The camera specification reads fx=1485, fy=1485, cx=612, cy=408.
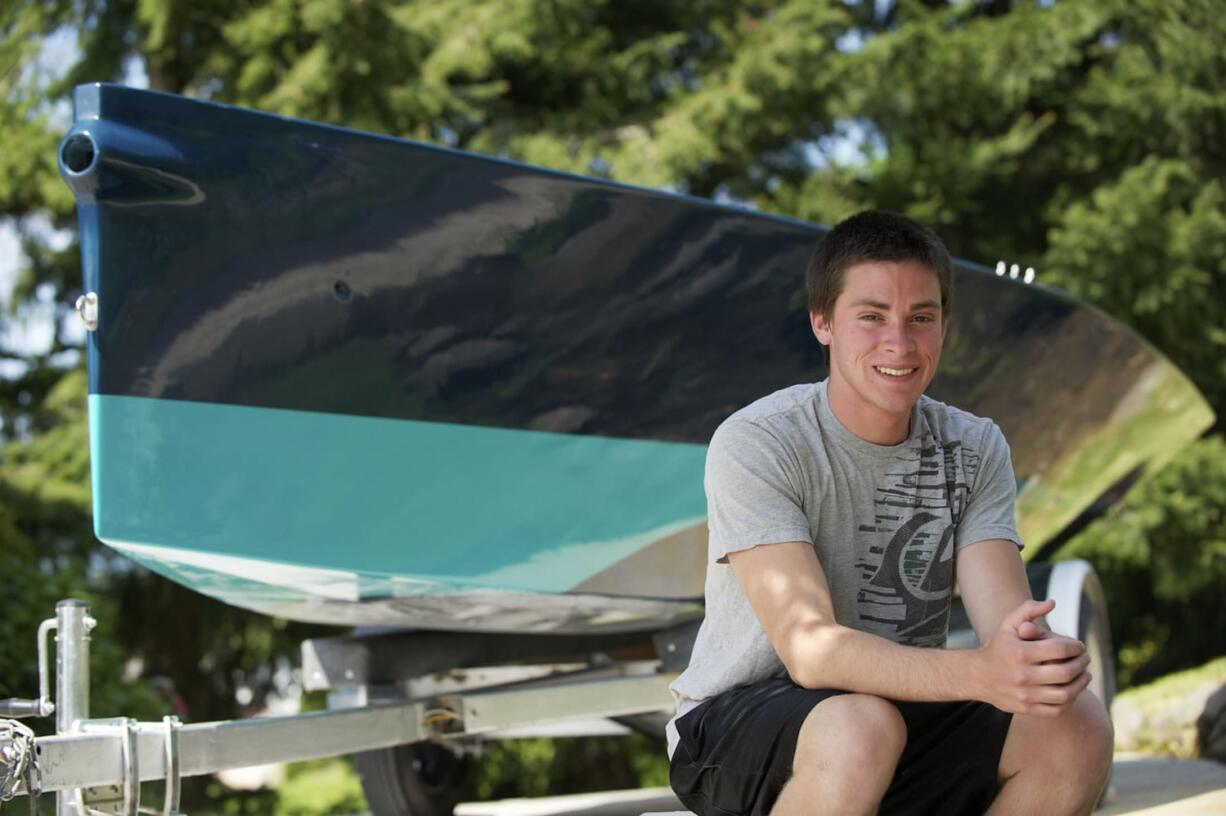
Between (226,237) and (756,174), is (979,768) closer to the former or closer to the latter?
(226,237)

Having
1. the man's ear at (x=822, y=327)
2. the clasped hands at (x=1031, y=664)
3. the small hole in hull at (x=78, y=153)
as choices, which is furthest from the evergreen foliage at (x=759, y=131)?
the clasped hands at (x=1031, y=664)

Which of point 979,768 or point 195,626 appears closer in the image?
point 979,768

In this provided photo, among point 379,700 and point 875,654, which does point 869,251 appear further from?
point 379,700

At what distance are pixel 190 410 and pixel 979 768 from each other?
173 cm

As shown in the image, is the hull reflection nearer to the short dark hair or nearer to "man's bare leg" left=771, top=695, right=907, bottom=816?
the short dark hair

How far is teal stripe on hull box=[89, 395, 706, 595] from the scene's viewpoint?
2.95 metres

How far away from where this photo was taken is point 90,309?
2902 mm

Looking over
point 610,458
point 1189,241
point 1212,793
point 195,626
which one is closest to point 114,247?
point 610,458

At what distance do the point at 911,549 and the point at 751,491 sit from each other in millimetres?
270

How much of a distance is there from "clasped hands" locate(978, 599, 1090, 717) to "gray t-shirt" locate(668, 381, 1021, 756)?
32cm

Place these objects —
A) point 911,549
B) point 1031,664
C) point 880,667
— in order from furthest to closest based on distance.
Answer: point 911,549 < point 880,667 < point 1031,664

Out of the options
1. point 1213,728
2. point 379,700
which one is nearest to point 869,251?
point 379,700

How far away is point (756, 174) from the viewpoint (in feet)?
29.2

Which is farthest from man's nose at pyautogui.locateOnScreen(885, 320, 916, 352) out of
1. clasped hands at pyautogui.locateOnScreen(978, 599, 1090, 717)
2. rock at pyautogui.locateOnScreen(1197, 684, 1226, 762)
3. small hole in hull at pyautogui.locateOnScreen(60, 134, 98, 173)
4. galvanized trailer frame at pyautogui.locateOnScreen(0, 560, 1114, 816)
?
rock at pyautogui.locateOnScreen(1197, 684, 1226, 762)
